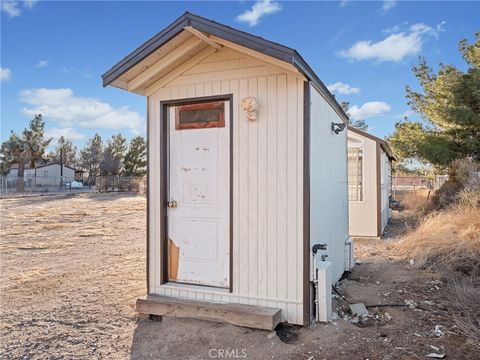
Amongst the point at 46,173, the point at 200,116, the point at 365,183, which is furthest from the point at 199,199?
the point at 46,173

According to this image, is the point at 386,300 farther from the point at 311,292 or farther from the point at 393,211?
the point at 393,211

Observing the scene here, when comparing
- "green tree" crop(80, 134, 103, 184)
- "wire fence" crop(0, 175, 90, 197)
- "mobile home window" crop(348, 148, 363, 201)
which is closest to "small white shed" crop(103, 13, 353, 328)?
"mobile home window" crop(348, 148, 363, 201)

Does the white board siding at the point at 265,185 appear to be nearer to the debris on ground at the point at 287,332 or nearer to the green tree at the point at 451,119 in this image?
the debris on ground at the point at 287,332

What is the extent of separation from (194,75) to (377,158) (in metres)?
6.22

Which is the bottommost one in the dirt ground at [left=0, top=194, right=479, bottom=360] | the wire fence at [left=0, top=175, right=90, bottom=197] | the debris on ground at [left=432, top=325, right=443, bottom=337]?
the dirt ground at [left=0, top=194, right=479, bottom=360]

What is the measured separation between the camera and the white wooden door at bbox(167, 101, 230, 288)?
3691mm

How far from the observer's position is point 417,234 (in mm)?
6895

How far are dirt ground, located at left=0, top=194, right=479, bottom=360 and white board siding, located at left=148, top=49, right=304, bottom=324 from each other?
372mm

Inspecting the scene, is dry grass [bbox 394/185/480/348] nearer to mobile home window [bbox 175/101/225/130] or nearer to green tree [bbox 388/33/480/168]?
mobile home window [bbox 175/101/225/130]

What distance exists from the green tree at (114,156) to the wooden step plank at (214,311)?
125 ft

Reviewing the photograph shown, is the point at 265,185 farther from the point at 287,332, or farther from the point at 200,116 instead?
the point at 287,332

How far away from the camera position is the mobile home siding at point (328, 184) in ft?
11.8

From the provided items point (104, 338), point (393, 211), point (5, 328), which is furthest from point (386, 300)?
point (393, 211)

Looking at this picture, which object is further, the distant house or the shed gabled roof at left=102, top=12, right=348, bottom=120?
the distant house
